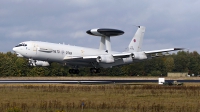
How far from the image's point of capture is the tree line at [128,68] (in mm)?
105938

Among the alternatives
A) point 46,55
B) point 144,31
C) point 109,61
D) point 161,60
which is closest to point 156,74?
point 161,60

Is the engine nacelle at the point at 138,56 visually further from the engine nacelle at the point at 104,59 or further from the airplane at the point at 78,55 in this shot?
the engine nacelle at the point at 104,59

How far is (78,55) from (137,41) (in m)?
17.2

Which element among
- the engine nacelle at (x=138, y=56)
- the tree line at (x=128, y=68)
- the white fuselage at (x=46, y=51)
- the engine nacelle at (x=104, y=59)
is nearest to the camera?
the white fuselage at (x=46, y=51)

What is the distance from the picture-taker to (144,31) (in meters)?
88.6

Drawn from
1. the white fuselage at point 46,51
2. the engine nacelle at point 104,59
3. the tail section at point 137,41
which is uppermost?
the tail section at point 137,41

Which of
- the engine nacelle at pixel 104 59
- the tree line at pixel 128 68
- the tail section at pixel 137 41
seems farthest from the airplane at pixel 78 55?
the tree line at pixel 128 68

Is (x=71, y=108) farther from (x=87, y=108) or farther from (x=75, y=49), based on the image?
(x=75, y=49)

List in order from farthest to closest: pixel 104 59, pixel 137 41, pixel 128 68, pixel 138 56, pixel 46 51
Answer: pixel 128 68, pixel 137 41, pixel 138 56, pixel 104 59, pixel 46 51

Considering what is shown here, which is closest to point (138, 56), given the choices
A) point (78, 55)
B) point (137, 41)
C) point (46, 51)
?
point (78, 55)

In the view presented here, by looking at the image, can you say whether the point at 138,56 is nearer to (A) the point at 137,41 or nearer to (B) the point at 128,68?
(A) the point at 137,41

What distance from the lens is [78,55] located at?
73.3 m

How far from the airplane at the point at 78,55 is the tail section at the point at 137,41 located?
460 centimetres

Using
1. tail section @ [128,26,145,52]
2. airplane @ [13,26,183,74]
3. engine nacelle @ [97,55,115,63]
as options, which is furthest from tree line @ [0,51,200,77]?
engine nacelle @ [97,55,115,63]
